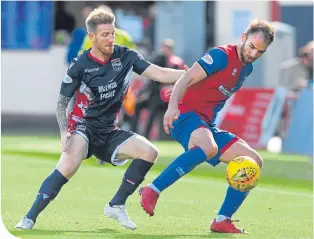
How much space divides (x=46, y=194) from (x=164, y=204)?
2.49m

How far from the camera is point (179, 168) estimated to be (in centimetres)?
938

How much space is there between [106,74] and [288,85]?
18.1m

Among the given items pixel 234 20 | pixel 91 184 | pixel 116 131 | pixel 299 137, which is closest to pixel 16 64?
pixel 234 20

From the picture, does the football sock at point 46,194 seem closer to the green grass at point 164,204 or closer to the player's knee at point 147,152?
the green grass at point 164,204

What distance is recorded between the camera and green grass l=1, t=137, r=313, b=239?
933 cm

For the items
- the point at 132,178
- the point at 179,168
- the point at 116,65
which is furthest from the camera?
the point at 116,65

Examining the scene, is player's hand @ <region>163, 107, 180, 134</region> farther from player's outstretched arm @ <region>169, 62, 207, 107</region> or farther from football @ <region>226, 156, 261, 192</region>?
football @ <region>226, 156, 261, 192</region>

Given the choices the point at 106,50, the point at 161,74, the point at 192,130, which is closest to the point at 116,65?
the point at 106,50

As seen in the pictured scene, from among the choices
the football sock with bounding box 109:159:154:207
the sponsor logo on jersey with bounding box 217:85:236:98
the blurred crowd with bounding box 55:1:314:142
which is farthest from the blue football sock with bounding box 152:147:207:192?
the blurred crowd with bounding box 55:1:314:142

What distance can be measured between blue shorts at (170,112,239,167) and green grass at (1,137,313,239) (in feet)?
2.26

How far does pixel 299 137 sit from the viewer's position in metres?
19.5

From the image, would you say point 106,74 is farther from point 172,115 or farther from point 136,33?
point 136,33

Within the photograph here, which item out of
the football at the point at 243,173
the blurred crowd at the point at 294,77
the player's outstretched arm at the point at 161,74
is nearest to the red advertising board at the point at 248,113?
the blurred crowd at the point at 294,77

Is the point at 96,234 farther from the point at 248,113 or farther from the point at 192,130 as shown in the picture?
the point at 248,113
